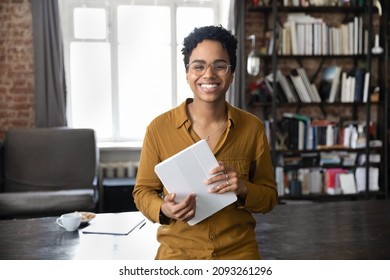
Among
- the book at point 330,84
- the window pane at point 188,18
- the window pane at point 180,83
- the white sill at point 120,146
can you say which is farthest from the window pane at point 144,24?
the book at point 330,84

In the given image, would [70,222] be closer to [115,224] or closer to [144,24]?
[115,224]

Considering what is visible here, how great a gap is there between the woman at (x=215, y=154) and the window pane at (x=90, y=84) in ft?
11.8

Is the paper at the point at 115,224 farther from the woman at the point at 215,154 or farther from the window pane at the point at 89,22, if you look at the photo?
the window pane at the point at 89,22

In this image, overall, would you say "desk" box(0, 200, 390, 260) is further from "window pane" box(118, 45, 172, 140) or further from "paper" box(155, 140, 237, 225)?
"window pane" box(118, 45, 172, 140)

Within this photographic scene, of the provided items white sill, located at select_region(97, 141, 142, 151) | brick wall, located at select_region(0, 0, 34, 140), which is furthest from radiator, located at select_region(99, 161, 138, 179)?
brick wall, located at select_region(0, 0, 34, 140)

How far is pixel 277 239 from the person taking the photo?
1.79 m

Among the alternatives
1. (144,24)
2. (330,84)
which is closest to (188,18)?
(144,24)

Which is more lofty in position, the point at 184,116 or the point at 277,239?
the point at 184,116

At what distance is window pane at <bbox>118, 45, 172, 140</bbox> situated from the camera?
198 inches

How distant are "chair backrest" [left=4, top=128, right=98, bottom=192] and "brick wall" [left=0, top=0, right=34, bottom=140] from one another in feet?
1.31

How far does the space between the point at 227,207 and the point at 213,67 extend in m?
0.44

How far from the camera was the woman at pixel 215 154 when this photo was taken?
55.6 inches

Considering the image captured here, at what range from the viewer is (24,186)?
172 inches

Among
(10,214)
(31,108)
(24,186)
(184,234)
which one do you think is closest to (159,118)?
(184,234)
